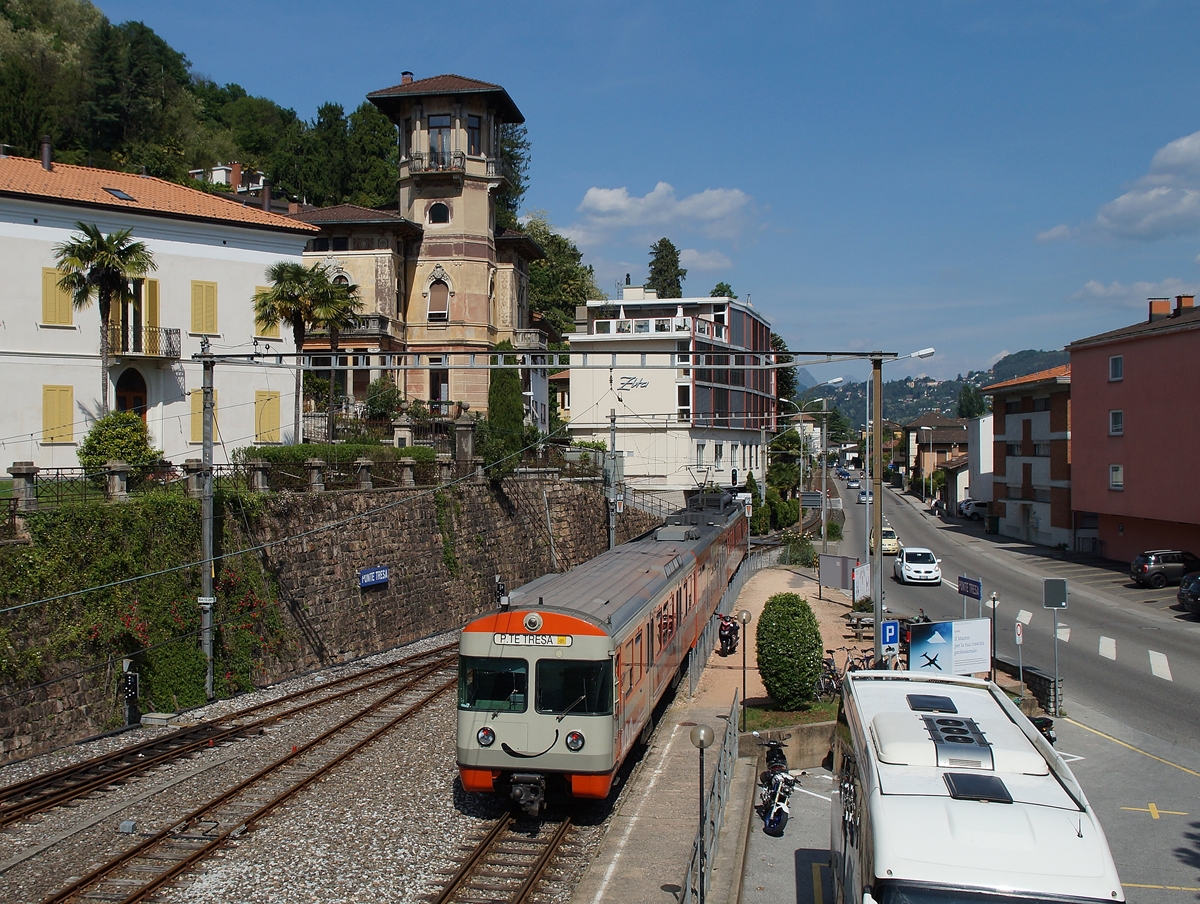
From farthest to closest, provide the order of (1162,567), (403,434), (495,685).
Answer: (1162,567)
(403,434)
(495,685)

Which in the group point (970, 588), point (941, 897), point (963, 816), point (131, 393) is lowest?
point (941, 897)

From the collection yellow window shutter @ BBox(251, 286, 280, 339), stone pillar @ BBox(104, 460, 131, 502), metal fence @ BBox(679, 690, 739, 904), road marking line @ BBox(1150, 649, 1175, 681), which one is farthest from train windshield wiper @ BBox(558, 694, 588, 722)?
yellow window shutter @ BBox(251, 286, 280, 339)

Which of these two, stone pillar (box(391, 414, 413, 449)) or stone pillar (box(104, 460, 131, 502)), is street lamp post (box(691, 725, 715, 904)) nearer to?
stone pillar (box(104, 460, 131, 502))

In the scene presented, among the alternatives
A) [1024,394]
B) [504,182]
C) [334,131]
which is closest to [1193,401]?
[1024,394]

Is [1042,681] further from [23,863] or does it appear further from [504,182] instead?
[504,182]

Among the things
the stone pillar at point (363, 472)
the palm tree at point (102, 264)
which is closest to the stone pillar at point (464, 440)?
the stone pillar at point (363, 472)

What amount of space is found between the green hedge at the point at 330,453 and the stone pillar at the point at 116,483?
13.1ft

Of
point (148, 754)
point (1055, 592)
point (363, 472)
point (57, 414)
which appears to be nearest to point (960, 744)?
point (1055, 592)

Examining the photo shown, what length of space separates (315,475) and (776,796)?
15316 millimetres

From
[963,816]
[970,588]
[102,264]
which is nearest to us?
[963,816]

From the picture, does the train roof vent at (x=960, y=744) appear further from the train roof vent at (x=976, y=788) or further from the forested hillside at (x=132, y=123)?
the forested hillside at (x=132, y=123)

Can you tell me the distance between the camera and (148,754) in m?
15.4

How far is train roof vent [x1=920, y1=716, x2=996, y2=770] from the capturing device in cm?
721

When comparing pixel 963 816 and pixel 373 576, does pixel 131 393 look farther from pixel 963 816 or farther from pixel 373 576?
pixel 963 816
